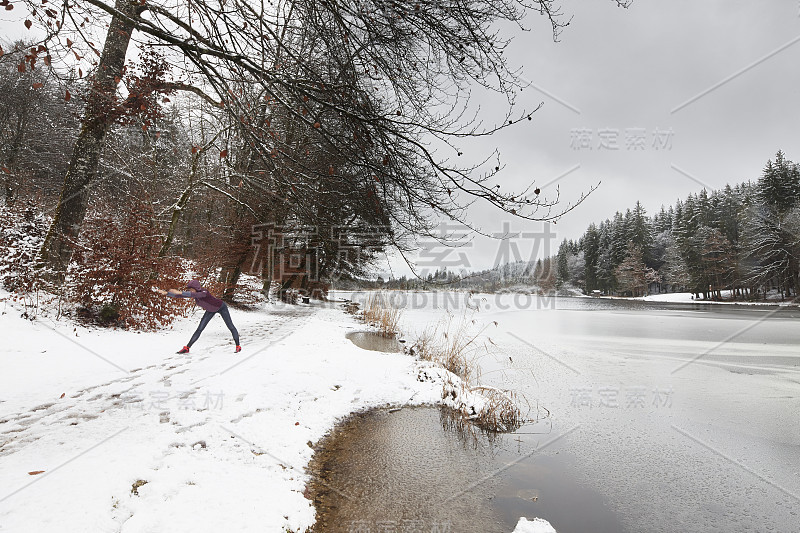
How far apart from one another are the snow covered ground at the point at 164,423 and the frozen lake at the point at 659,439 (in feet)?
6.00

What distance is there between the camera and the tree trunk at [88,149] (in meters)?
5.69

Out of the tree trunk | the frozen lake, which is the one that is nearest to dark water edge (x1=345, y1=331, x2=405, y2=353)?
the frozen lake

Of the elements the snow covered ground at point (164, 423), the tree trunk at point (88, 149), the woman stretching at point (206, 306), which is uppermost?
the tree trunk at point (88, 149)

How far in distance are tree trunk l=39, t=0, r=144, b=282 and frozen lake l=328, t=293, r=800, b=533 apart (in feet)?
24.4

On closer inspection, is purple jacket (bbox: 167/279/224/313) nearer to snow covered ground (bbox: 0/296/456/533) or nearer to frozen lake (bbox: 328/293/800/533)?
snow covered ground (bbox: 0/296/456/533)

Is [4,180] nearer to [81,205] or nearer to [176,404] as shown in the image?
[81,205]

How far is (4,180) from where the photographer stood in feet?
44.9

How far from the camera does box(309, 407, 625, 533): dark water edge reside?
8.78 feet

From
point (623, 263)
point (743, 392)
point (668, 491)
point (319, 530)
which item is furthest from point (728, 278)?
point (319, 530)

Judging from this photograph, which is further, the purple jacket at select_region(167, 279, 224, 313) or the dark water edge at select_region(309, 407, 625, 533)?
the purple jacket at select_region(167, 279, 224, 313)

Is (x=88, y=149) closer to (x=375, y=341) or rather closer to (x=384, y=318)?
(x=375, y=341)

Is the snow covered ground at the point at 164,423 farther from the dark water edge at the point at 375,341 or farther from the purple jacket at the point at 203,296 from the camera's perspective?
the dark water edge at the point at 375,341

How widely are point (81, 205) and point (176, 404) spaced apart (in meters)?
5.15

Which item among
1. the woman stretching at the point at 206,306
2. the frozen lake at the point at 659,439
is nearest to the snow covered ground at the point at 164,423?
the woman stretching at the point at 206,306
